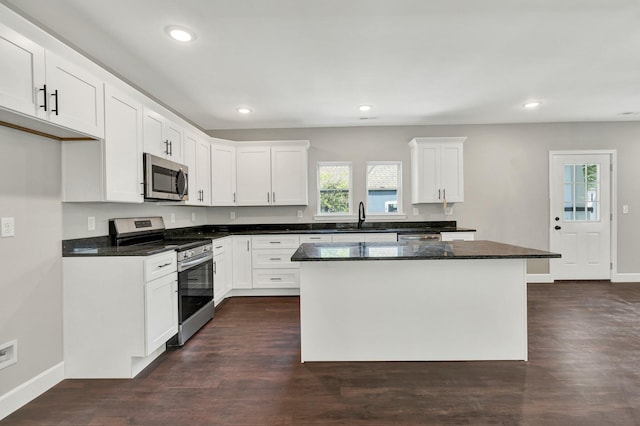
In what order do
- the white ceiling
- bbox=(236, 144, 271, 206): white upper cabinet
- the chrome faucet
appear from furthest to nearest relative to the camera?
the chrome faucet
bbox=(236, 144, 271, 206): white upper cabinet
the white ceiling

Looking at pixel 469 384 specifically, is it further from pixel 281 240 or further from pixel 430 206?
pixel 430 206

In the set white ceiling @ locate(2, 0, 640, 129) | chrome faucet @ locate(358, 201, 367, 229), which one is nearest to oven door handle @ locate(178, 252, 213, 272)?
white ceiling @ locate(2, 0, 640, 129)

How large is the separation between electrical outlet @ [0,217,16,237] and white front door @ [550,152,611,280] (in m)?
6.39

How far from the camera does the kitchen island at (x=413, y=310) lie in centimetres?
244

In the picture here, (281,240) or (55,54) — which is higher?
(55,54)

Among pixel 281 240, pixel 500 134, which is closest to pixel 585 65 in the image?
pixel 500 134

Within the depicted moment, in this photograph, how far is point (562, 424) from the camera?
1.75 m

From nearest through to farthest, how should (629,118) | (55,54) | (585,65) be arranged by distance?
(55,54), (585,65), (629,118)

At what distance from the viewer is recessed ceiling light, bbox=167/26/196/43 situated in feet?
7.62

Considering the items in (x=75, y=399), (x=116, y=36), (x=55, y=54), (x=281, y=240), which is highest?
(x=116, y=36)

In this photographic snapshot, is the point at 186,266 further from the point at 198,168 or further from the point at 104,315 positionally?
the point at 198,168

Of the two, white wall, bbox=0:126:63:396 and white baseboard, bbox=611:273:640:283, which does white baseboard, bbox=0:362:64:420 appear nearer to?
white wall, bbox=0:126:63:396

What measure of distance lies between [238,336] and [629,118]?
254 inches

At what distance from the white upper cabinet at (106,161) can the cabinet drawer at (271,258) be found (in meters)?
2.07
